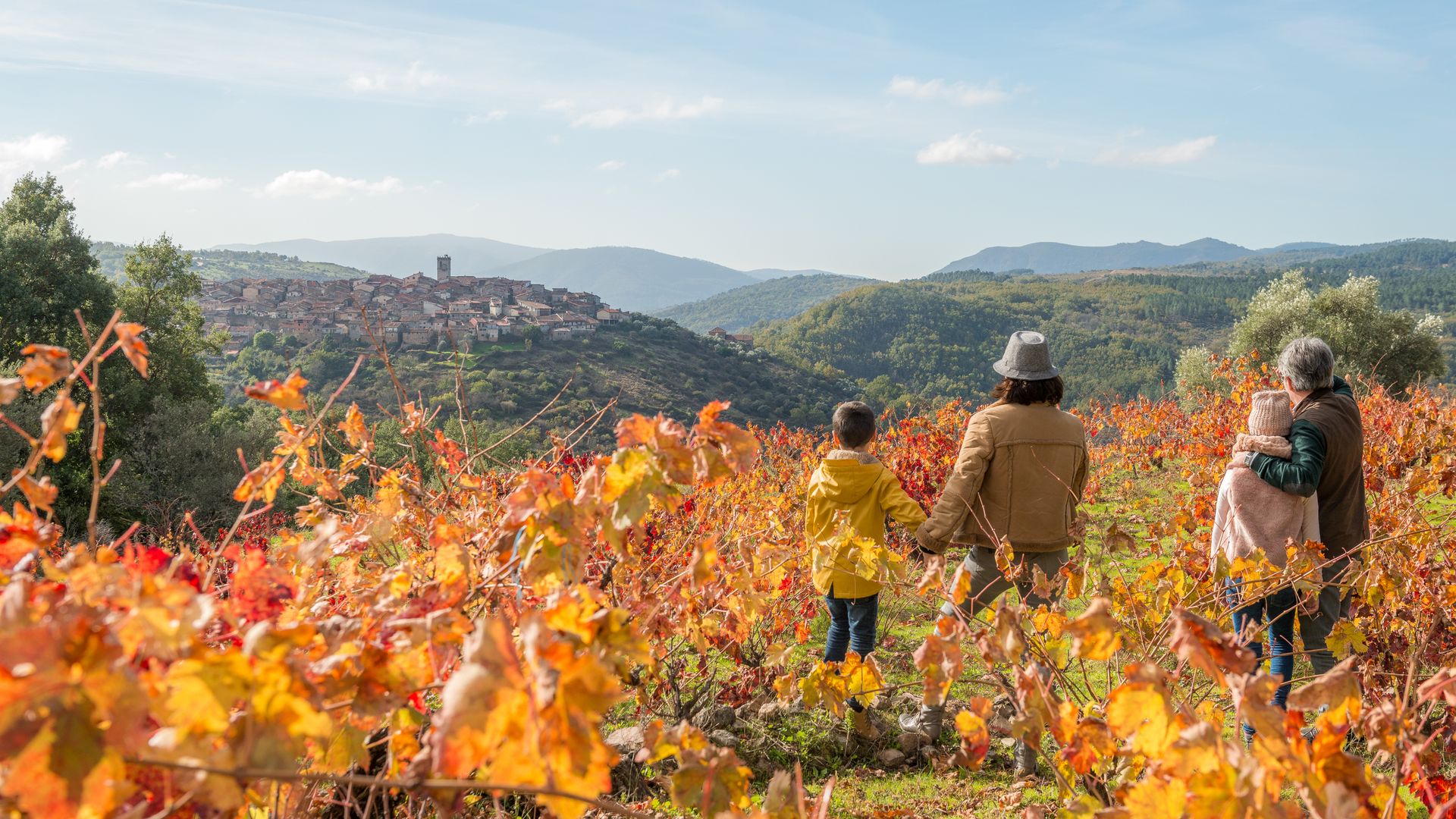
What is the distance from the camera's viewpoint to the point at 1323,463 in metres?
3.28

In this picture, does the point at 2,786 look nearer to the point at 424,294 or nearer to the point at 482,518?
the point at 482,518

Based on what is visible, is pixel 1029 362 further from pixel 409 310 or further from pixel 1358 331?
pixel 409 310

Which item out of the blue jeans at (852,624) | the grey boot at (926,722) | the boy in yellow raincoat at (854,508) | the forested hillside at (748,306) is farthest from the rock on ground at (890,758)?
the forested hillside at (748,306)

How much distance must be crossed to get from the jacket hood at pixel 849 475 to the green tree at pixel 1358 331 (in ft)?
83.6

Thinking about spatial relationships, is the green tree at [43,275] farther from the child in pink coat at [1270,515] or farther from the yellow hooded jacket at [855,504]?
the child in pink coat at [1270,515]

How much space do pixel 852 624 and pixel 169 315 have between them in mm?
23282

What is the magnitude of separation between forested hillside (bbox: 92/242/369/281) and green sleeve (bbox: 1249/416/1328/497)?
109860 mm

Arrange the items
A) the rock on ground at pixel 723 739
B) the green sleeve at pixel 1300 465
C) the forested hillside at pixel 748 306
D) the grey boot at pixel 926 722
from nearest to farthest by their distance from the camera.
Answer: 1. the green sleeve at pixel 1300 465
2. the rock on ground at pixel 723 739
3. the grey boot at pixel 926 722
4. the forested hillside at pixel 748 306

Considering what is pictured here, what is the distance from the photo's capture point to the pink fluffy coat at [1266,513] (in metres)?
3.29

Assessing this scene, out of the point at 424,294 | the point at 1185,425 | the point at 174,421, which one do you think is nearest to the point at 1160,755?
the point at 1185,425

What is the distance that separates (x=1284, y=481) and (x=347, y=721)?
3.29 meters

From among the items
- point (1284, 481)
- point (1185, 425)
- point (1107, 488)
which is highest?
point (1284, 481)

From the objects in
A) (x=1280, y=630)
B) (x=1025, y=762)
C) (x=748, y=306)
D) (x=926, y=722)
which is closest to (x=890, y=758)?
(x=926, y=722)

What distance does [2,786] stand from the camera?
75 centimetres
